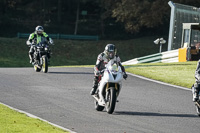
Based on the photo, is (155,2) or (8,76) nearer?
(8,76)

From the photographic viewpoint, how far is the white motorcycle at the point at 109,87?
12.9 m

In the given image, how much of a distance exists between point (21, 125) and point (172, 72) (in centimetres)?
1514

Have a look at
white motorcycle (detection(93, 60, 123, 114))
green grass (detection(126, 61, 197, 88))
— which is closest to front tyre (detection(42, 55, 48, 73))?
green grass (detection(126, 61, 197, 88))

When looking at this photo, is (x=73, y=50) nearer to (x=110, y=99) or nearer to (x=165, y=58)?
(x=165, y=58)

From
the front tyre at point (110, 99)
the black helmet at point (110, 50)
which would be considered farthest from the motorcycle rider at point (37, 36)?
the front tyre at point (110, 99)

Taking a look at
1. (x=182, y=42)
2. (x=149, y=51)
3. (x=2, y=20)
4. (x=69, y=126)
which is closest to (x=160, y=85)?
(x=69, y=126)

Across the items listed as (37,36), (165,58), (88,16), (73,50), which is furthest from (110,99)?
(88,16)

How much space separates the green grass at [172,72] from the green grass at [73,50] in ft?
55.1

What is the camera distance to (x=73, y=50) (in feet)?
163

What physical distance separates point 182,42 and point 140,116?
21.1 meters

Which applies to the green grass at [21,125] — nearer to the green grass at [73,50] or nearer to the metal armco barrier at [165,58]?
the metal armco barrier at [165,58]

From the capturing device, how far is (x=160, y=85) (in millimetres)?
20141

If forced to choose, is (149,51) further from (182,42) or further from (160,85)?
(160,85)

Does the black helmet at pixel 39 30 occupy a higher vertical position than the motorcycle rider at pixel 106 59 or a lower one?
higher
